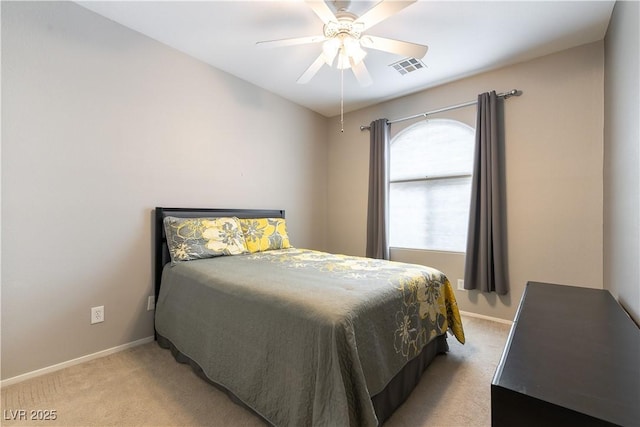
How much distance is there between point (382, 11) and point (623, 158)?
1.76 metres

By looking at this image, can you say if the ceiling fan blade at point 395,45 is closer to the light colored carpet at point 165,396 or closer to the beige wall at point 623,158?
the beige wall at point 623,158

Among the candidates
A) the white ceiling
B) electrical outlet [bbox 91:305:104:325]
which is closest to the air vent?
the white ceiling

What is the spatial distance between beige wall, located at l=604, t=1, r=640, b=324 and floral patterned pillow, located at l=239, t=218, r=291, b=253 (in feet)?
8.51

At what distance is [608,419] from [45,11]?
3393mm

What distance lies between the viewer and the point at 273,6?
200 cm

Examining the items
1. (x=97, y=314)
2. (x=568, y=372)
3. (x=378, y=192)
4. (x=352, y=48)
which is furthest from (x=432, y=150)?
(x=97, y=314)

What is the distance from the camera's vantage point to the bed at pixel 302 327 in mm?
1154

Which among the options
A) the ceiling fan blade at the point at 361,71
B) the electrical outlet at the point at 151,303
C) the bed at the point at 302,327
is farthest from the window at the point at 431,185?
the electrical outlet at the point at 151,303

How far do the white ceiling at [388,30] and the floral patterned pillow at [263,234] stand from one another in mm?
1632

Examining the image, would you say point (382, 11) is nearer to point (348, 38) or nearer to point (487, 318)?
point (348, 38)

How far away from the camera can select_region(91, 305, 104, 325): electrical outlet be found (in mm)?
2090

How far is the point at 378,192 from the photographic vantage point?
3.59 metres

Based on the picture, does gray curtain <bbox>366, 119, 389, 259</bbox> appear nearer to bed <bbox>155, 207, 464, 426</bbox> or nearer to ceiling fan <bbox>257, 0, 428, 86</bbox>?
bed <bbox>155, 207, 464, 426</bbox>

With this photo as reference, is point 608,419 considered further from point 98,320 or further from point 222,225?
point 98,320
